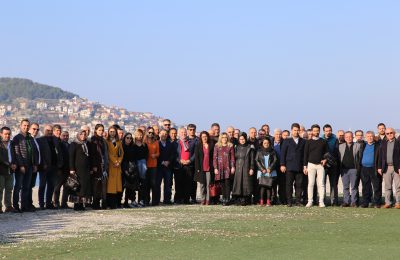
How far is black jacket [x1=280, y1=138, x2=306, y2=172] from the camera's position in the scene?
21766 millimetres

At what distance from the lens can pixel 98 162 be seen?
21047 millimetres

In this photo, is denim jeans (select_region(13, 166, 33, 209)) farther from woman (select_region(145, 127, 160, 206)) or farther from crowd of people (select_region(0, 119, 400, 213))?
woman (select_region(145, 127, 160, 206))

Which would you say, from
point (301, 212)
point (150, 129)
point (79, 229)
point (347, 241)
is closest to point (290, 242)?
point (347, 241)

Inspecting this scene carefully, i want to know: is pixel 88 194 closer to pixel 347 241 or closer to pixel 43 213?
pixel 43 213

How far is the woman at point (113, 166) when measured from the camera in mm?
21375

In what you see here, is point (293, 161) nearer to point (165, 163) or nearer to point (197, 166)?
point (197, 166)

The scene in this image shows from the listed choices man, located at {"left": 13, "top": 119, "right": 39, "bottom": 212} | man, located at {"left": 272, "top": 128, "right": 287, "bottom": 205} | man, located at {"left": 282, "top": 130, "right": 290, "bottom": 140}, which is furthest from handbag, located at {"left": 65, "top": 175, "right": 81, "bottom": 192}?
man, located at {"left": 282, "top": 130, "right": 290, "bottom": 140}

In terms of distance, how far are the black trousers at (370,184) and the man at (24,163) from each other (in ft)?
25.9

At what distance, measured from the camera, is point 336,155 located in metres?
21.9

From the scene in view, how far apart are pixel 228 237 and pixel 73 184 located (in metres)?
7.39

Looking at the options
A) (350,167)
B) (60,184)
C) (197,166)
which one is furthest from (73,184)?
(350,167)

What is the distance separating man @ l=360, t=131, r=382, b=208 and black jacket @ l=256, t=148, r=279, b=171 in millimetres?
2159

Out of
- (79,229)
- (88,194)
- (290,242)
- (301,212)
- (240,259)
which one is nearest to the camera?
(240,259)

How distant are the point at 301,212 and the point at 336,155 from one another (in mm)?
2992
